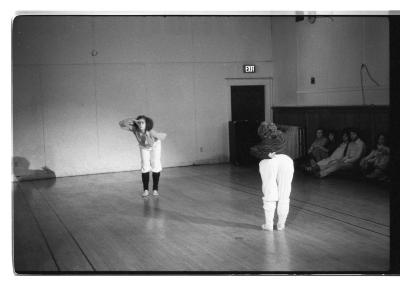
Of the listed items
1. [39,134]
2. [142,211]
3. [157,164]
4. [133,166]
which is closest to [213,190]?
[157,164]

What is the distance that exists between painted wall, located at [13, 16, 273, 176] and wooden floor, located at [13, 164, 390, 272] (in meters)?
1.78

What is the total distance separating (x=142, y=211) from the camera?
20.2ft

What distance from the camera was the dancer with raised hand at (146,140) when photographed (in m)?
6.79

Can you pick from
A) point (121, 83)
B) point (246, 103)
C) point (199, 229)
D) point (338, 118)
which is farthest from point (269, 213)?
point (246, 103)

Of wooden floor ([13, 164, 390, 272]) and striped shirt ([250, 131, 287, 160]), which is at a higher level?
striped shirt ([250, 131, 287, 160])

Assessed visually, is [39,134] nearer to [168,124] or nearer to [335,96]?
[168,124]

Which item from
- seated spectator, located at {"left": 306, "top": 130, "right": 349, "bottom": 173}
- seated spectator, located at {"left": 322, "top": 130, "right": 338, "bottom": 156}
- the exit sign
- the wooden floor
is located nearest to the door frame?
the exit sign

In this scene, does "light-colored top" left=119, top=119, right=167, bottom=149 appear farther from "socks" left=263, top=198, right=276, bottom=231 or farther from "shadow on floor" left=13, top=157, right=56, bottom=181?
"shadow on floor" left=13, top=157, right=56, bottom=181

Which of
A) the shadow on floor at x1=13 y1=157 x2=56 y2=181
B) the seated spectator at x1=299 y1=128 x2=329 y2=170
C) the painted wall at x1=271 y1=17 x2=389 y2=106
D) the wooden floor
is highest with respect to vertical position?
the painted wall at x1=271 y1=17 x2=389 y2=106

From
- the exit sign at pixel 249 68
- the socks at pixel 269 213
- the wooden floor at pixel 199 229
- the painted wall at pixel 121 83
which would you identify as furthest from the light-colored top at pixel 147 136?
the exit sign at pixel 249 68

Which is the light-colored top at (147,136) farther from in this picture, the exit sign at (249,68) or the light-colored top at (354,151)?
the exit sign at (249,68)

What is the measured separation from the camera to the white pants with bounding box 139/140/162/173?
691 cm

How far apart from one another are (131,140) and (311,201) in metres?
4.87

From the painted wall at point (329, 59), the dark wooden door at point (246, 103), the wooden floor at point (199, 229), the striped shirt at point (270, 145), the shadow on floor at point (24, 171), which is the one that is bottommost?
the wooden floor at point (199, 229)
